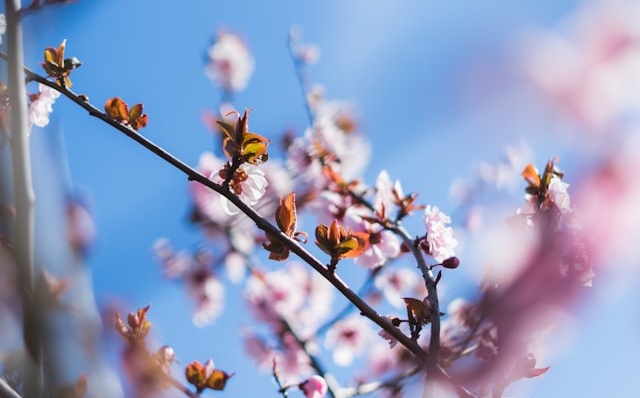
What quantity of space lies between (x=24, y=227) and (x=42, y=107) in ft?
1.75

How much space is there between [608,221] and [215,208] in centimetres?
191

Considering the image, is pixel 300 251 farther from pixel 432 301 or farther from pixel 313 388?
pixel 313 388

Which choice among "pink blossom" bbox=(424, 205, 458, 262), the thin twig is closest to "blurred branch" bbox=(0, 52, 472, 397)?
"pink blossom" bbox=(424, 205, 458, 262)

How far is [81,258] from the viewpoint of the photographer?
137 centimetres

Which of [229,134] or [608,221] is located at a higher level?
[608,221]

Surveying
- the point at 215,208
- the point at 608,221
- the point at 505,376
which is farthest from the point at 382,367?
the point at 505,376

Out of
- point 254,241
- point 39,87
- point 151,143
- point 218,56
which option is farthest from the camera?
point 218,56

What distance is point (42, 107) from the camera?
1.16 meters

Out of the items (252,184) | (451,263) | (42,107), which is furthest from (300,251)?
(42,107)

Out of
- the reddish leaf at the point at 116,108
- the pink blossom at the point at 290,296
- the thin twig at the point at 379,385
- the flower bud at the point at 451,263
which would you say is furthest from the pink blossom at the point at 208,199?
the flower bud at the point at 451,263

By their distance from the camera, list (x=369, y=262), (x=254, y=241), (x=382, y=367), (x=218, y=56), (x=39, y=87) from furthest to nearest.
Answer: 1. (x=218, y=56)
2. (x=382, y=367)
3. (x=254, y=241)
4. (x=369, y=262)
5. (x=39, y=87)

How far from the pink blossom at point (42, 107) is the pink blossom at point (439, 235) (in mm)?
Result: 818

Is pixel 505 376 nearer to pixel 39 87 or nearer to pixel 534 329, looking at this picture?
pixel 534 329

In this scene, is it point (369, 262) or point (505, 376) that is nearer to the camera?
point (505, 376)
